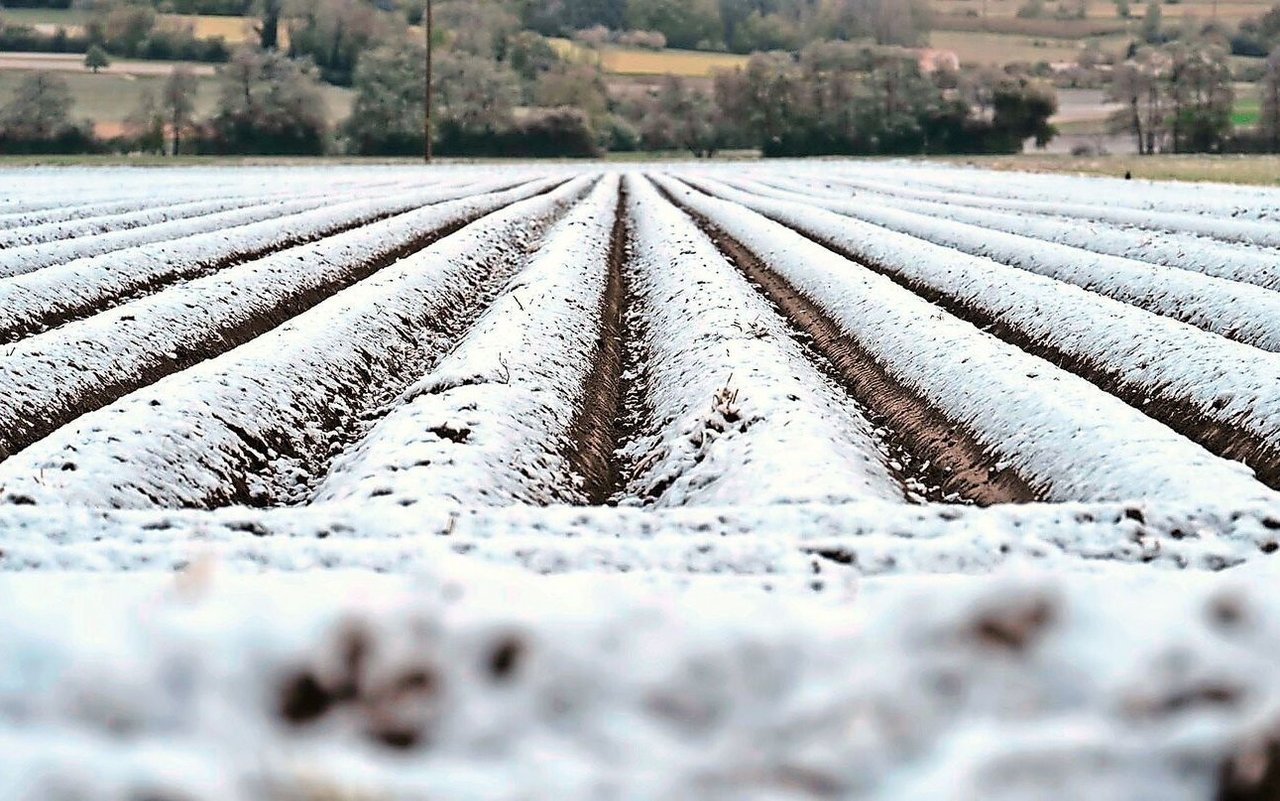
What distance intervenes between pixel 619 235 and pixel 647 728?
8.57 metres

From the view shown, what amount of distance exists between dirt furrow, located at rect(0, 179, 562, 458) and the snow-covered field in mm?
23

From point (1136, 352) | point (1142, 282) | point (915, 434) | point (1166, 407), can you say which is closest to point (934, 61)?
point (1142, 282)

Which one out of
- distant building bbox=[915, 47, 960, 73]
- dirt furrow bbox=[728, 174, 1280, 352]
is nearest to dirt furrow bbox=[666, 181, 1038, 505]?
dirt furrow bbox=[728, 174, 1280, 352]

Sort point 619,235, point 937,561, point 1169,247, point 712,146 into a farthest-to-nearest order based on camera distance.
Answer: point 712,146 → point 619,235 → point 1169,247 → point 937,561

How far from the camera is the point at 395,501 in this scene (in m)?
2.50

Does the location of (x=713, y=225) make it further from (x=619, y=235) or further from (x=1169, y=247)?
(x=1169, y=247)

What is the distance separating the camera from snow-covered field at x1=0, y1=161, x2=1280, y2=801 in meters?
0.89

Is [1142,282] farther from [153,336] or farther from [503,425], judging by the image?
[153,336]

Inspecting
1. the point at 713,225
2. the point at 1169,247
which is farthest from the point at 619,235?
the point at 1169,247

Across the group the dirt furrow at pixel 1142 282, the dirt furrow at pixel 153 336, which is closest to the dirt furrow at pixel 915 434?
the dirt furrow at pixel 1142 282

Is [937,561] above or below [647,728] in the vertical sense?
Answer: below

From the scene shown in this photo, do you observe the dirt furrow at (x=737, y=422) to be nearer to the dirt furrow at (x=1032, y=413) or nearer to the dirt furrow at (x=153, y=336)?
the dirt furrow at (x=1032, y=413)

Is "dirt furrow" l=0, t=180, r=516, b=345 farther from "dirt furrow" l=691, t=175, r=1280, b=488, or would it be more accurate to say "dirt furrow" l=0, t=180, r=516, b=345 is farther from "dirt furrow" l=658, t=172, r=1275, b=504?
"dirt furrow" l=691, t=175, r=1280, b=488

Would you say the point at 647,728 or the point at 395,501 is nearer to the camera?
the point at 647,728
